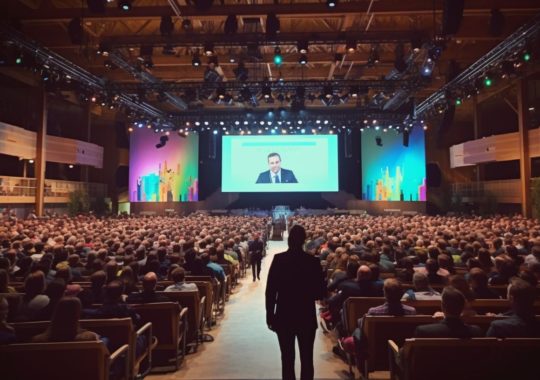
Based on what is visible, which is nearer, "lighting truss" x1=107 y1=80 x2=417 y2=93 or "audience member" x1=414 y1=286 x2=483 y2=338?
"audience member" x1=414 y1=286 x2=483 y2=338

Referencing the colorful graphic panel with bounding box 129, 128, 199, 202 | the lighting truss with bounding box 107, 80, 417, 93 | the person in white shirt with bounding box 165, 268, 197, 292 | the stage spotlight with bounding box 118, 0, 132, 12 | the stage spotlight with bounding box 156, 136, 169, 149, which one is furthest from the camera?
the colorful graphic panel with bounding box 129, 128, 199, 202

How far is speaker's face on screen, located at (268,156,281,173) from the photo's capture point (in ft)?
83.5

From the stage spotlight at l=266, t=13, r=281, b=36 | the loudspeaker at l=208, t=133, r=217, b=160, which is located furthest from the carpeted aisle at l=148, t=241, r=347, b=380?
the loudspeaker at l=208, t=133, r=217, b=160

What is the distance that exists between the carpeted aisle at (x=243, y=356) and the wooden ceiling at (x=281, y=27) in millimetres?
9011

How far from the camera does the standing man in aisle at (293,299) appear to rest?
10.7ft

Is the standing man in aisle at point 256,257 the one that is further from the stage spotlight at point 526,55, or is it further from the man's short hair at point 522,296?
the stage spotlight at point 526,55

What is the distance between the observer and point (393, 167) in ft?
86.3

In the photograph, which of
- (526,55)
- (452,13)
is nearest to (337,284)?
(452,13)

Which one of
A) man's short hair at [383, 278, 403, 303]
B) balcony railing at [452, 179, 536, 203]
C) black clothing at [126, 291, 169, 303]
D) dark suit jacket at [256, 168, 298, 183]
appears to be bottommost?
black clothing at [126, 291, 169, 303]

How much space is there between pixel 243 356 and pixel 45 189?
789 inches

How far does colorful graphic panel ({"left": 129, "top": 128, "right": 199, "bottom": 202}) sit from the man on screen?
18.4 feet

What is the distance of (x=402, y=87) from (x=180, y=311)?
50.4 feet

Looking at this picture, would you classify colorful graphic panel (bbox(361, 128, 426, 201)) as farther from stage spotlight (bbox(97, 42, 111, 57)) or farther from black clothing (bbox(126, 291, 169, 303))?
black clothing (bbox(126, 291, 169, 303))

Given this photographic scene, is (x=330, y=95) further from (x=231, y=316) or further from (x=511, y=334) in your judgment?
(x=511, y=334)
